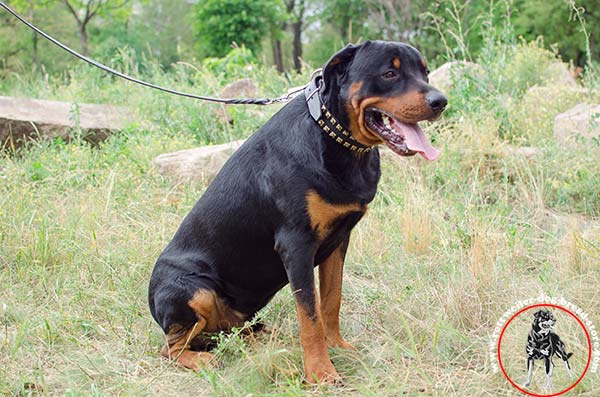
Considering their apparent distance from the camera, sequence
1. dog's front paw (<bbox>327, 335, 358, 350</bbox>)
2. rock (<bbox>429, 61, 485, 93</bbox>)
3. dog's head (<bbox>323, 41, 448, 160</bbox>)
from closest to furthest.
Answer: dog's head (<bbox>323, 41, 448, 160</bbox>)
dog's front paw (<bbox>327, 335, 358, 350</bbox>)
rock (<bbox>429, 61, 485, 93</bbox>)

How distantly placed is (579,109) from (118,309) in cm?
501

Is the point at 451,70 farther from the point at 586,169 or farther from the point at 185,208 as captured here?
the point at 185,208

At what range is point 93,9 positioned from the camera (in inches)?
899

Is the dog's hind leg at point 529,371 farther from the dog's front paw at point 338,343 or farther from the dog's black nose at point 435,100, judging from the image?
the dog's black nose at point 435,100

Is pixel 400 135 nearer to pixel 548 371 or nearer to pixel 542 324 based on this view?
pixel 542 324

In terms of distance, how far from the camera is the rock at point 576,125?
6242 mm

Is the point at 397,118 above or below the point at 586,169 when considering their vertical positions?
above

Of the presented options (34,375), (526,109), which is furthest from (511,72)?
(34,375)

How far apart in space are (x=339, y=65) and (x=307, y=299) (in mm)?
1075

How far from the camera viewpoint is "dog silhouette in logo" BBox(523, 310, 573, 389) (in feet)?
9.45

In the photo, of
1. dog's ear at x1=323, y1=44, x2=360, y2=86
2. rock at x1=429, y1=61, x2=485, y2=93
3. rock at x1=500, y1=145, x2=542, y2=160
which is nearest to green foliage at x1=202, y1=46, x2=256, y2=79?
rock at x1=429, y1=61, x2=485, y2=93

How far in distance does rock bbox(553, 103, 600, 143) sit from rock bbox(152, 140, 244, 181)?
3.13 m

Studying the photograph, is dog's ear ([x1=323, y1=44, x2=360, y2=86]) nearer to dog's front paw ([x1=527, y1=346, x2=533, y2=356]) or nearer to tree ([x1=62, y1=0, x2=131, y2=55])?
dog's front paw ([x1=527, y1=346, x2=533, y2=356])

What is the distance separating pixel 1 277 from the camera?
178 inches
